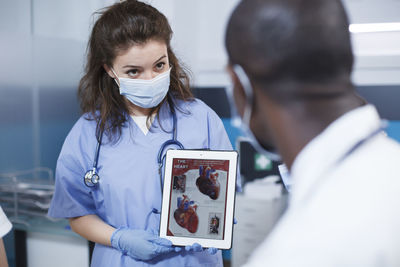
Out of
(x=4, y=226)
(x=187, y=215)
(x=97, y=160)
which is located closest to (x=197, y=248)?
(x=187, y=215)

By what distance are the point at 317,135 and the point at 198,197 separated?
0.68 m

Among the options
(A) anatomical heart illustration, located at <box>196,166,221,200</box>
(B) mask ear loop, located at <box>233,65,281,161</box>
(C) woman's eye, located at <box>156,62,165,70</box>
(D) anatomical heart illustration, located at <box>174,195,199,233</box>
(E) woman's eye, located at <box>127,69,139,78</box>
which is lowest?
(D) anatomical heart illustration, located at <box>174,195,199,233</box>

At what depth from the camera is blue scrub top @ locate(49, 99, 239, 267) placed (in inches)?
48.3

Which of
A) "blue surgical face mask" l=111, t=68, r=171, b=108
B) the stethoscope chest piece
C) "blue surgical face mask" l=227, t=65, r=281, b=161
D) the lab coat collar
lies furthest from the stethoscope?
the lab coat collar

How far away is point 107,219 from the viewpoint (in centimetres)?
128

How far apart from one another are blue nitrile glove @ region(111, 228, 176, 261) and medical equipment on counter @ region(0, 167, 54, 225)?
32.3 inches

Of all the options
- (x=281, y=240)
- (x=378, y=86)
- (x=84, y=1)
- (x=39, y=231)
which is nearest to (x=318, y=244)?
(x=281, y=240)

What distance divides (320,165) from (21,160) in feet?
5.90

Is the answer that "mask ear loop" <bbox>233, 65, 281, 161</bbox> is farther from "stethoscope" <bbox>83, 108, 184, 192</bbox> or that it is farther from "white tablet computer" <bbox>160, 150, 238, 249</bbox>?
"stethoscope" <bbox>83, 108, 184, 192</bbox>

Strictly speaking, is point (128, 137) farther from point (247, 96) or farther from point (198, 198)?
point (247, 96)

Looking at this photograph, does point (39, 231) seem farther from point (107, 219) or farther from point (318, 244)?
point (318, 244)

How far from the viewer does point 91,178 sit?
1229 mm

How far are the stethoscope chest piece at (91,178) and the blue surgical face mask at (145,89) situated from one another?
25 centimetres

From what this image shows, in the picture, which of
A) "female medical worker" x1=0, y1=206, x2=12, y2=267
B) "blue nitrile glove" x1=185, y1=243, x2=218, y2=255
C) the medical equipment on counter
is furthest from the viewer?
the medical equipment on counter
